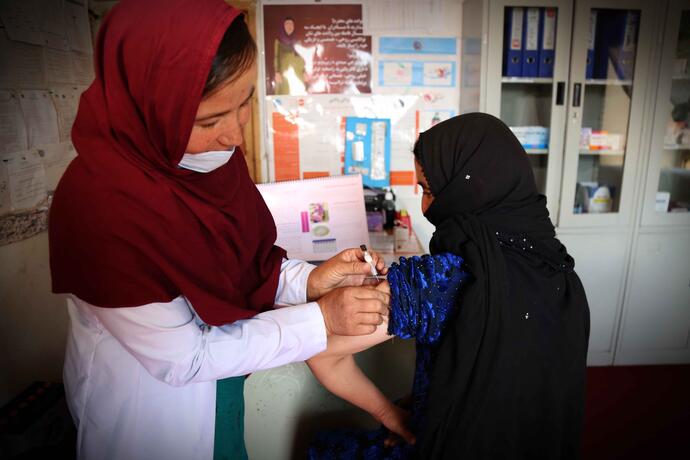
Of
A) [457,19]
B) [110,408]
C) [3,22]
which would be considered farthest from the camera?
[457,19]

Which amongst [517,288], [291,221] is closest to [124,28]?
[517,288]

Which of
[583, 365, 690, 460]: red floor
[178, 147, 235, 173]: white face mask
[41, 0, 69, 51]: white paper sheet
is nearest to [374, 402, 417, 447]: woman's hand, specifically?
[178, 147, 235, 173]: white face mask

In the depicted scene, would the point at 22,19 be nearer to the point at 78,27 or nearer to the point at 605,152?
the point at 78,27

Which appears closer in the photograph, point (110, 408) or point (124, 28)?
point (124, 28)

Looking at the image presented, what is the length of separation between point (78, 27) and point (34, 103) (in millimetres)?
576

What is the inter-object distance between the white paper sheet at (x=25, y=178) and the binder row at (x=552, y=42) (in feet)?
7.30

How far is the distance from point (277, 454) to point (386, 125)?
1994mm

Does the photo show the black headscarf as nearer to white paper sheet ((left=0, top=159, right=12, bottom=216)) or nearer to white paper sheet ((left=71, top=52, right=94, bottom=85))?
white paper sheet ((left=0, top=159, right=12, bottom=216))

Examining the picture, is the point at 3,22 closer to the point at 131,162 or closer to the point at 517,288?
the point at 131,162

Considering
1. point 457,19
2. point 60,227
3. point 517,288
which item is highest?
point 457,19

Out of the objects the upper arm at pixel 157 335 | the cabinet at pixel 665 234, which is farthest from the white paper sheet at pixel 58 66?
the cabinet at pixel 665 234

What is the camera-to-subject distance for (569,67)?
2449 millimetres

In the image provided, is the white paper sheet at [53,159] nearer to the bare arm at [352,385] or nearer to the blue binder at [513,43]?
the bare arm at [352,385]

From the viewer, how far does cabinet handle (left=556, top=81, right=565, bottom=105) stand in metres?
2.47
